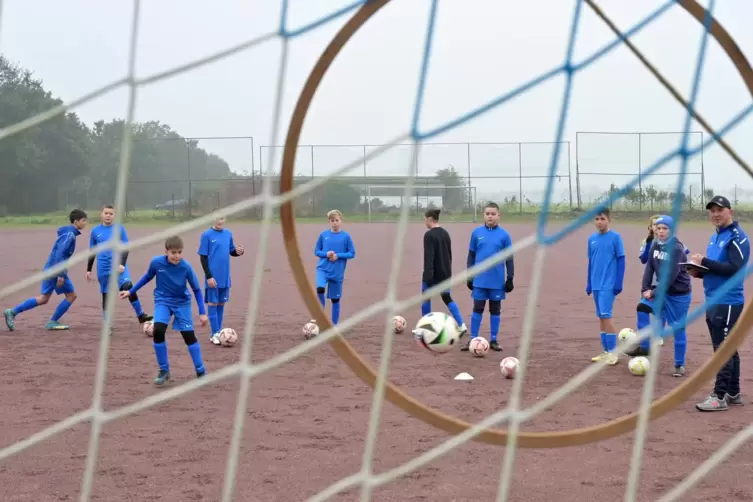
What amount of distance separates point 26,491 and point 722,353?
346cm

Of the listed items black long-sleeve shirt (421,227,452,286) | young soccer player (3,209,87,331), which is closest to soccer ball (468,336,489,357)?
black long-sleeve shirt (421,227,452,286)

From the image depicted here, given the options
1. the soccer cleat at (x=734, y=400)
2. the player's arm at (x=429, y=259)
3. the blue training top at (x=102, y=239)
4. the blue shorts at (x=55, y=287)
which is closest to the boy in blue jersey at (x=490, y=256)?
the player's arm at (x=429, y=259)

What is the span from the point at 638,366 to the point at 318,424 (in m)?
2.92

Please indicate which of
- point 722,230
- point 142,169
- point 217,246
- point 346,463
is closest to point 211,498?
point 346,463

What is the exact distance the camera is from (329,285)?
8.90 m

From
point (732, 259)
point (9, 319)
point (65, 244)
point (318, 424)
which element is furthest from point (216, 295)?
point (732, 259)

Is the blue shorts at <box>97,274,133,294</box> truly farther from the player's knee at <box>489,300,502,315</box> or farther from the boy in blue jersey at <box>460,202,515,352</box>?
the player's knee at <box>489,300,502,315</box>

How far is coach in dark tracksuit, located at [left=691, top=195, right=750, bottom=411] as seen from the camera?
522 centimetres

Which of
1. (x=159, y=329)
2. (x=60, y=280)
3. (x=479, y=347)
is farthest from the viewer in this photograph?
(x=60, y=280)

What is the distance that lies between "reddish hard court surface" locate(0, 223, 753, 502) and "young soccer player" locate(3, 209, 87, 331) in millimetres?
251

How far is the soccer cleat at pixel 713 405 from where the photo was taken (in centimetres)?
535

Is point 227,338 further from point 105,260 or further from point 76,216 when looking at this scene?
point 76,216

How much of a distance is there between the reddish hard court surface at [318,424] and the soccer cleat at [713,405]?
0.32 ft

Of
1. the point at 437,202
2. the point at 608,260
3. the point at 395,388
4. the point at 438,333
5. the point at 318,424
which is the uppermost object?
the point at 437,202
